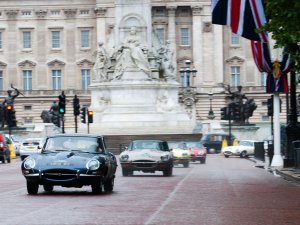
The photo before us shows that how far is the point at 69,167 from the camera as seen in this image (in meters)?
30.1

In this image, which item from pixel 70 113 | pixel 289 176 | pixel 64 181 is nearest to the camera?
pixel 64 181

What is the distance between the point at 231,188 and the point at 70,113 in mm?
101185

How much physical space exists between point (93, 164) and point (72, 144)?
1824mm

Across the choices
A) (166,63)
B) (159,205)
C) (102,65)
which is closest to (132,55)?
(166,63)

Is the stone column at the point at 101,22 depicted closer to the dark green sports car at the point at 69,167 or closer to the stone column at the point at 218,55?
the stone column at the point at 218,55

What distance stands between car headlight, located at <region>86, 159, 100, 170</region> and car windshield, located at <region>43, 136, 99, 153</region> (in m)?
1.27

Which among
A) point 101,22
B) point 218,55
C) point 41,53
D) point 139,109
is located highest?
point 101,22

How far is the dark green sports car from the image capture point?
98.7 feet

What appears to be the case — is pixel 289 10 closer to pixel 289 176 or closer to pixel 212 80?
pixel 289 176

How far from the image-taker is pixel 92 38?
144 meters

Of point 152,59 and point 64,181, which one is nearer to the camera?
point 64,181

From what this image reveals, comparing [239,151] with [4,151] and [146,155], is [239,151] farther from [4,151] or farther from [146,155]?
[146,155]

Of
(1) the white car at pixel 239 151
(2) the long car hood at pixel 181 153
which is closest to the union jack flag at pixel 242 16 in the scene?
(2) the long car hood at pixel 181 153

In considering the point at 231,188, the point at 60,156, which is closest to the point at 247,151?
the point at 231,188
